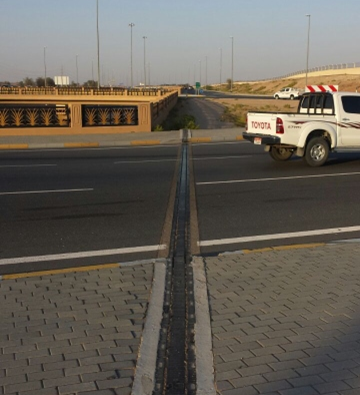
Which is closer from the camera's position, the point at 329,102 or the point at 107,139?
the point at 329,102

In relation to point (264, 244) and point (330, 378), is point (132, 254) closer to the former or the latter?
point (264, 244)

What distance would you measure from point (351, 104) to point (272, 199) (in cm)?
640

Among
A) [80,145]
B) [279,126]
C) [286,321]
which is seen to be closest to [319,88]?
[279,126]

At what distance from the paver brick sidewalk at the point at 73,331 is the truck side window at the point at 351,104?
11.4m

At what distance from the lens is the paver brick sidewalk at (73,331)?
14.0 feet

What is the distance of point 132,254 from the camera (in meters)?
7.86

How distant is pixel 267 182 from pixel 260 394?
10.1 metres

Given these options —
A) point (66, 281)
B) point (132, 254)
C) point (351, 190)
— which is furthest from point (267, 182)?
point (66, 281)

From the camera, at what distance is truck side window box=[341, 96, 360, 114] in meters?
16.7

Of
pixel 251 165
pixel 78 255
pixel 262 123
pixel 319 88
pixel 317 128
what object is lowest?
pixel 251 165

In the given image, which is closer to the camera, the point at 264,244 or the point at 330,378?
the point at 330,378

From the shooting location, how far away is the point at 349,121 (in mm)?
16688

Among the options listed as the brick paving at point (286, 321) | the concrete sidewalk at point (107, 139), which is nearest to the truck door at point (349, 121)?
the brick paving at point (286, 321)

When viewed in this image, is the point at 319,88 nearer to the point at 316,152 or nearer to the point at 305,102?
the point at 305,102
